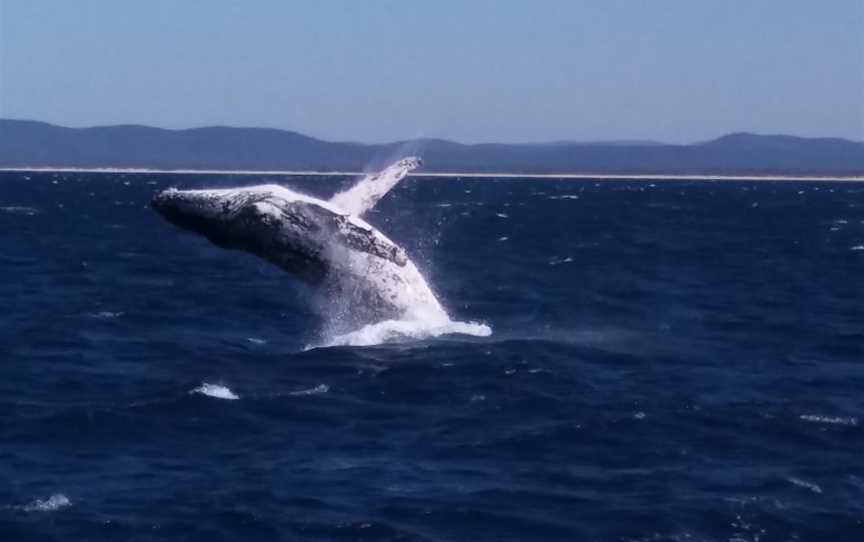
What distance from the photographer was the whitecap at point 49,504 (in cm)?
1298

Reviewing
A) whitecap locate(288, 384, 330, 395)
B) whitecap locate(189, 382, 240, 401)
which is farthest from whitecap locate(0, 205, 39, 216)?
whitecap locate(288, 384, 330, 395)

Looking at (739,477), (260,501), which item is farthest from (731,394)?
(260,501)

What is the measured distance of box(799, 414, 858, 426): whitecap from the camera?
16797mm

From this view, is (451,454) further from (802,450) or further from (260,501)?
(802,450)

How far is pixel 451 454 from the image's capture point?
49.4 feet


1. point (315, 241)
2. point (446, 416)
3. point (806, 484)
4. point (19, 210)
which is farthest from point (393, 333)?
point (19, 210)

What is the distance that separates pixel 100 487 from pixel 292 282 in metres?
21.1

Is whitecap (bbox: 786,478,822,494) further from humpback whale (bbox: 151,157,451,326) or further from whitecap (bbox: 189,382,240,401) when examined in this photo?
humpback whale (bbox: 151,157,451,326)

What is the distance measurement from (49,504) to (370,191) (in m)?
11.2

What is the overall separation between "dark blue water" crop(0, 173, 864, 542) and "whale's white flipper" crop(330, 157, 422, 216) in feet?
8.15

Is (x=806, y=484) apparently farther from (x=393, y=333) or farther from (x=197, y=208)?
(x=197, y=208)

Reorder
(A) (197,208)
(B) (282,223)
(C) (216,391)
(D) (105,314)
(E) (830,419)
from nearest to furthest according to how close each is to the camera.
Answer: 1. (E) (830,419)
2. (C) (216,391)
3. (B) (282,223)
4. (A) (197,208)
5. (D) (105,314)

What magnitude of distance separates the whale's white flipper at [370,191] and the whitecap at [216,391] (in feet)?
16.9

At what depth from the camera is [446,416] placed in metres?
17.0
